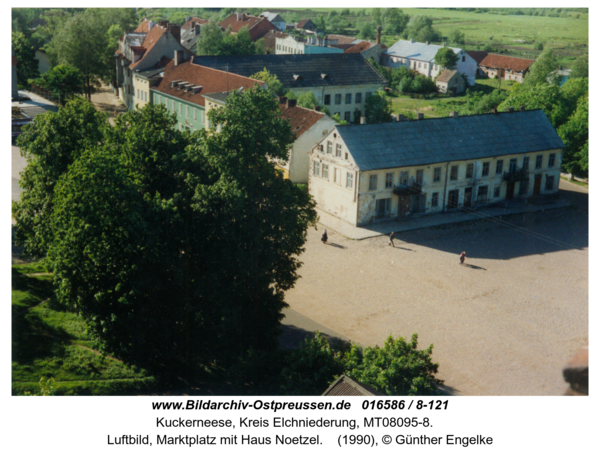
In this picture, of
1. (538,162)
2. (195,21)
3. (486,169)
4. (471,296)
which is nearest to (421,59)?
Result: (195,21)

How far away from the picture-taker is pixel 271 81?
5934 centimetres

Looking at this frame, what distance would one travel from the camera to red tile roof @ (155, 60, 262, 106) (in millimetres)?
55500

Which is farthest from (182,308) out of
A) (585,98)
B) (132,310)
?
(585,98)

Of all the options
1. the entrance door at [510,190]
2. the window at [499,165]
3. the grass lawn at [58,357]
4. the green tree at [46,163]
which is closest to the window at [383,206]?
the window at [499,165]

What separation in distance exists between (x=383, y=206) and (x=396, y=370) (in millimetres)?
24303

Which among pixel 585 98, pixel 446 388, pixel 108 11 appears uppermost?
pixel 108 11

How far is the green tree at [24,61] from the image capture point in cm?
7219

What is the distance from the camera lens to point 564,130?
52.3m

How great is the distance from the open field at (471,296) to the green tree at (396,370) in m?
4.50

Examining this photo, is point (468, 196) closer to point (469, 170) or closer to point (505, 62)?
point (469, 170)

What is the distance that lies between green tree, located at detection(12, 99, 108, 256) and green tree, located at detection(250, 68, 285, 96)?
30.6m

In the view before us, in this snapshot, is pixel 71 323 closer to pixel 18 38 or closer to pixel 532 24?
pixel 532 24

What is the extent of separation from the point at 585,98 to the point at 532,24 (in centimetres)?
1017

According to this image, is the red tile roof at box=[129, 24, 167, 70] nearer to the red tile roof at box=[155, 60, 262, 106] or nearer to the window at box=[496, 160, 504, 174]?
the red tile roof at box=[155, 60, 262, 106]
